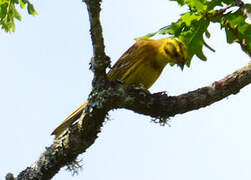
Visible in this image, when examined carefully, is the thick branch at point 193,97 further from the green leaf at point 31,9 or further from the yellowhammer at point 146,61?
the green leaf at point 31,9

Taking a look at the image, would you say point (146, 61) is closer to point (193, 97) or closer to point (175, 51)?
point (175, 51)

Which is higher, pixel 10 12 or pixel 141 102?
pixel 10 12

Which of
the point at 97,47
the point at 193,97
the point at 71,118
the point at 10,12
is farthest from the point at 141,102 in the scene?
the point at 10,12

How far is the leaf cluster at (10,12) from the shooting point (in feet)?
23.2

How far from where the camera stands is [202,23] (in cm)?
585

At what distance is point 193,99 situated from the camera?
15.5 ft

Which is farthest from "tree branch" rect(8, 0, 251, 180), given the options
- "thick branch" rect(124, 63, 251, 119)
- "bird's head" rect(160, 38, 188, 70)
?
"bird's head" rect(160, 38, 188, 70)

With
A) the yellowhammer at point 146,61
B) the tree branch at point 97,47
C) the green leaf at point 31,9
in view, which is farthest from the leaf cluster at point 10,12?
the tree branch at point 97,47

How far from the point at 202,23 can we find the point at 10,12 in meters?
2.70

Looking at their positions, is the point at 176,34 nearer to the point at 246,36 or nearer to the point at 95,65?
the point at 246,36

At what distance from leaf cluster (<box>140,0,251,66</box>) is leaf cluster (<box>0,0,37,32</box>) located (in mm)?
→ 2083

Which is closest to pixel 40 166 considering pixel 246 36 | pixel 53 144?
pixel 53 144

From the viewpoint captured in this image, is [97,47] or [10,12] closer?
[97,47]

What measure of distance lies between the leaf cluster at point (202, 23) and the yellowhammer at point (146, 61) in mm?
124
